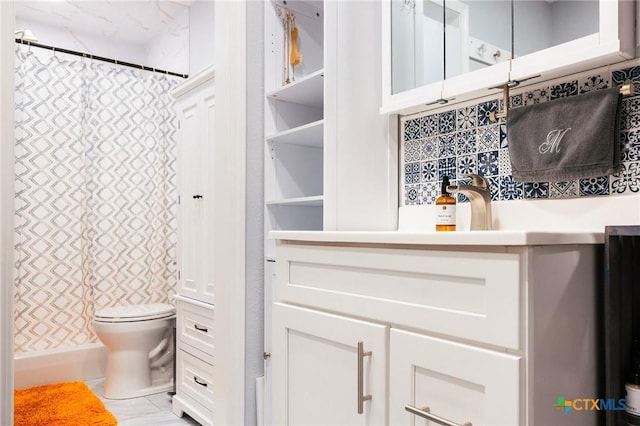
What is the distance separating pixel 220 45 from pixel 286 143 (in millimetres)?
460

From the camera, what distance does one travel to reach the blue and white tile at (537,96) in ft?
3.78

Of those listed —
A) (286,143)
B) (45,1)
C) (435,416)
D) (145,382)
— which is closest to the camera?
(435,416)

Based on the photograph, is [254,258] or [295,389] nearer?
[295,389]

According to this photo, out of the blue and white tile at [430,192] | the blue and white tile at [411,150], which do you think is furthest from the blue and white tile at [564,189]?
the blue and white tile at [411,150]

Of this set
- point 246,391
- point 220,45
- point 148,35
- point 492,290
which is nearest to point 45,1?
point 148,35

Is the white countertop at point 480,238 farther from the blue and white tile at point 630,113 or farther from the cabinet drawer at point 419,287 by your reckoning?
the blue and white tile at point 630,113

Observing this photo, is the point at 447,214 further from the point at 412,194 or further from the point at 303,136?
the point at 303,136

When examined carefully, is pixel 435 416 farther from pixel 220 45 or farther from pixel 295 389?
pixel 220 45

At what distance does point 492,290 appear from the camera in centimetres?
81

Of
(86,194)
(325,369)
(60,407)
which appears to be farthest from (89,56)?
(325,369)

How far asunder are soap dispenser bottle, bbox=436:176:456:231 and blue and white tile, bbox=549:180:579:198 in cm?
24

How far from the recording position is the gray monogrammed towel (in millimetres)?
1006

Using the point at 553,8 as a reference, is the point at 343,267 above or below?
below

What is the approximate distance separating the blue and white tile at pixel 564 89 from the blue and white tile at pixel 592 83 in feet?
0.04
